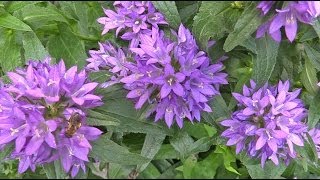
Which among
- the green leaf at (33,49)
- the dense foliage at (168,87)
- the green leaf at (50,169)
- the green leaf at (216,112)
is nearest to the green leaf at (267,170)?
the dense foliage at (168,87)

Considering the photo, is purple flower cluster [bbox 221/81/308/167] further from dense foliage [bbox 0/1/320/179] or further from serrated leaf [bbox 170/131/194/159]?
serrated leaf [bbox 170/131/194/159]

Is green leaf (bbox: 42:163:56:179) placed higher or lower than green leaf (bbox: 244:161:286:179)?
higher

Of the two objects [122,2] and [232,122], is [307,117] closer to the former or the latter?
[232,122]

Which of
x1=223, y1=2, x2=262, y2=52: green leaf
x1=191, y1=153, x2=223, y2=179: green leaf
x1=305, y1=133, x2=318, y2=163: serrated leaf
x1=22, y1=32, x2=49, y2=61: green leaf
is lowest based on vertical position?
x1=191, y1=153, x2=223, y2=179: green leaf

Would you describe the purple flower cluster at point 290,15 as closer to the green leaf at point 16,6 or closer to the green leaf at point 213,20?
the green leaf at point 213,20

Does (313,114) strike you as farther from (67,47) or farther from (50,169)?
(67,47)

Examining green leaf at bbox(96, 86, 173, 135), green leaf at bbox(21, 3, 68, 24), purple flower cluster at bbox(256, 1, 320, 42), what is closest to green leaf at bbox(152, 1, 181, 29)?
green leaf at bbox(96, 86, 173, 135)

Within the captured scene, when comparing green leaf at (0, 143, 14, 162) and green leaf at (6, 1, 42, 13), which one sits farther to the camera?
green leaf at (6, 1, 42, 13)
